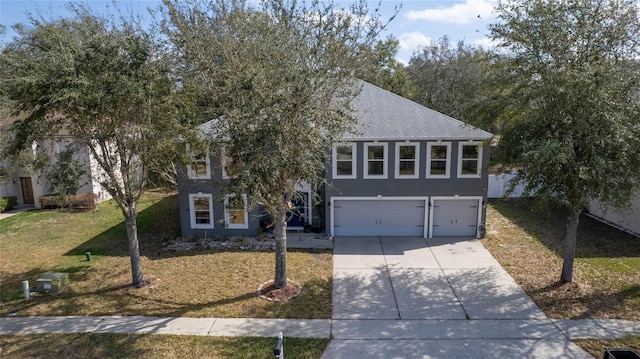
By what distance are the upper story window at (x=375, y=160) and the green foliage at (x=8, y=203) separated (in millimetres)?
20131

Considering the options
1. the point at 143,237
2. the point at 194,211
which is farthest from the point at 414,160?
the point at 143,237

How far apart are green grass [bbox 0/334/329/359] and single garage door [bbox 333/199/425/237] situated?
301 inches

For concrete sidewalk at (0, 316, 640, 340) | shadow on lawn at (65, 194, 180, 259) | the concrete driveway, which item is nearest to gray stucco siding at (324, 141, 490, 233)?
the concrete driveway

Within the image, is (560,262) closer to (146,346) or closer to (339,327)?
(339,327)

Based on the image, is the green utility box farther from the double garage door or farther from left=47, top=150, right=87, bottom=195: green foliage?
the double garage door

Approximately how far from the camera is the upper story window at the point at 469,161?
15344mm

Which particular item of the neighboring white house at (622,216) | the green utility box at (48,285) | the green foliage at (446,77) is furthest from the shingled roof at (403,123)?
the green foliage at (446,77)

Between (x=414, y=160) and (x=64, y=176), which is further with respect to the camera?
(x=414, y=160)

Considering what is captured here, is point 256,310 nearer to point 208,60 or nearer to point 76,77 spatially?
point 208,60

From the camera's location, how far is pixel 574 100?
9750 mm

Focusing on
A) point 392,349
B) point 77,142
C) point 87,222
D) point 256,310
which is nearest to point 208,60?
point 77,142

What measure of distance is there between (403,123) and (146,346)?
37.7ft

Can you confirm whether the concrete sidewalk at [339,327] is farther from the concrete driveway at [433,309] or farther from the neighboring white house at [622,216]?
the neighboring white house at [622,216]

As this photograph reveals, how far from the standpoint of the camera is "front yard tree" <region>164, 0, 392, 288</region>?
9.41 m
